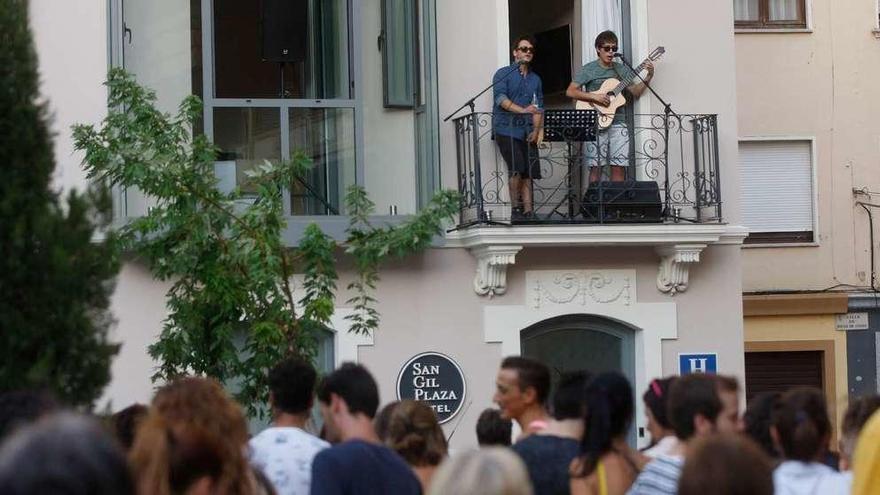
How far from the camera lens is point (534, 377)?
8125 mm

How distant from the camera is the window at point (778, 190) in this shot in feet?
67.3

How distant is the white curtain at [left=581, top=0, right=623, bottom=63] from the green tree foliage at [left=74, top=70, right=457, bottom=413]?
15.3 feet

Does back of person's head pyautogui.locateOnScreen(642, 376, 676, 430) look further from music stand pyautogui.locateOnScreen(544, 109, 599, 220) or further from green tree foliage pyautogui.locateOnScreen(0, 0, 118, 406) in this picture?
music stand pyautogui.locateOnScreen(544, 109, 599, 220)

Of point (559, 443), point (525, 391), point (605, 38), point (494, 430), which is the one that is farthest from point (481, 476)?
point (605, 38)

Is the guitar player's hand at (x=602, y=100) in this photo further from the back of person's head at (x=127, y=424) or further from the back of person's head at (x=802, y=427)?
the back of person's head at (x=802, y=427)

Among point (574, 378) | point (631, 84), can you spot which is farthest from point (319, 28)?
point (574, 378)

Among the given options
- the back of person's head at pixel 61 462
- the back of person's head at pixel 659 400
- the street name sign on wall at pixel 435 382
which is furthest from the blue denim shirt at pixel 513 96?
the back of person's head at pixel 61 462

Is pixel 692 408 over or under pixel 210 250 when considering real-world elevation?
under

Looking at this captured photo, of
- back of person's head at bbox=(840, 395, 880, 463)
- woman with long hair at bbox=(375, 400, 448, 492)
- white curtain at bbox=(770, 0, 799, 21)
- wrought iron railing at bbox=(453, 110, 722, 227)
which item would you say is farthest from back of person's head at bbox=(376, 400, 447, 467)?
white curtain at bbox=(770, 0, 799, 21)

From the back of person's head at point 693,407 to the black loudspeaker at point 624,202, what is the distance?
29.3 ft

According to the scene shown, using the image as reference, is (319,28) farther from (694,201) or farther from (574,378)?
(574,378)

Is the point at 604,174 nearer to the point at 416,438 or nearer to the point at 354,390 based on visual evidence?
the point at 416,438

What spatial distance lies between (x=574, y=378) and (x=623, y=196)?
27.2 ft

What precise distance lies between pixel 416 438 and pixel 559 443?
89 centimetres
